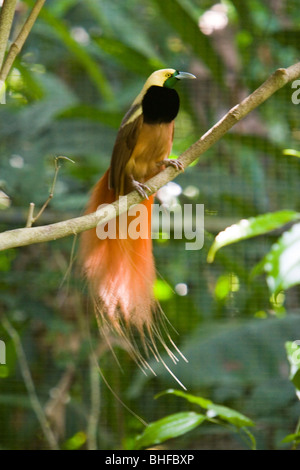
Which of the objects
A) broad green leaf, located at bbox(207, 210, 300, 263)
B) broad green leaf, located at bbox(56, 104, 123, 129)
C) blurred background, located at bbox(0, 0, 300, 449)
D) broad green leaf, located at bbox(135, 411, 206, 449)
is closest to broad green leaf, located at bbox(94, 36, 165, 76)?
blurred background, located at bbox(0, 0, 300, 449)

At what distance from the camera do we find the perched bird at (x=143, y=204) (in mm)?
997

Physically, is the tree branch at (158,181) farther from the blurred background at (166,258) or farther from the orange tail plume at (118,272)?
the blurred background at (166,258)

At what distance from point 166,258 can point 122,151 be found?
2.19ft

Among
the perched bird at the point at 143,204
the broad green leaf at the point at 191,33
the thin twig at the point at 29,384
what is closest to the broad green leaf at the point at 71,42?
the broad green leaf at the point at 191,33

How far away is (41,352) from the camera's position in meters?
1.75

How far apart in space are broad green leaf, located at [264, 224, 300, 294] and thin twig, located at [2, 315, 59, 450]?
28.1 inches

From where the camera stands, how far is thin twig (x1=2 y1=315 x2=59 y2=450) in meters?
1.53

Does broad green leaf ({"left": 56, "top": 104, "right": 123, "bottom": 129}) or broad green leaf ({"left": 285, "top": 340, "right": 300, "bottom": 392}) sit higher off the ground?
broad green leaf ({"left": 56, "top": 104, "right": 123, "bottom": 129})

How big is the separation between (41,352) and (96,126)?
2.13 ft

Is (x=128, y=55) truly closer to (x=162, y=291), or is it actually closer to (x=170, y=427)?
(x=162, y=291)

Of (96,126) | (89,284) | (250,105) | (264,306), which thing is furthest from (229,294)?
(250,105)

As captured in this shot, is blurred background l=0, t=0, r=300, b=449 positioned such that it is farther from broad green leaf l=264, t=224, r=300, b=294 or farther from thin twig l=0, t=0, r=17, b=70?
thin twig l=0, t=0, r=17, b=70

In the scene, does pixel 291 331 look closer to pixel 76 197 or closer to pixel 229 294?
pixel 229 294

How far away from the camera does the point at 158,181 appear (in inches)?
35.2
